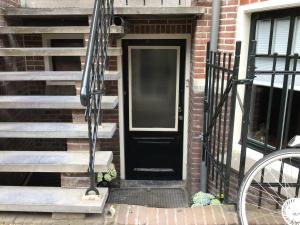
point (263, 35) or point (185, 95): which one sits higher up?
point (263, 35)

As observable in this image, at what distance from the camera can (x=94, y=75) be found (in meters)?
2.41

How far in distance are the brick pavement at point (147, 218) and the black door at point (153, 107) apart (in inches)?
87.5

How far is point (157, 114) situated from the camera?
4641mm

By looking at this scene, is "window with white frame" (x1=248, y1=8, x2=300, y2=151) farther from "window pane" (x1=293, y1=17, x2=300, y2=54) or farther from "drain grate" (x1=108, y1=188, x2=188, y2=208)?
"drain grate" (x1=108, y1=188, x2=188, y2=208)

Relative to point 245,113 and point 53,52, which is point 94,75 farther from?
point 245,113

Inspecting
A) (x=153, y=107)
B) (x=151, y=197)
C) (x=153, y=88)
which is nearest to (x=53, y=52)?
(x=153, y=88)

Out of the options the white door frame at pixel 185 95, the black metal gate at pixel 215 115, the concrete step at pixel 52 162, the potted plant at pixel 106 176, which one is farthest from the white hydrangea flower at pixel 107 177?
the concrete step at pixel 52 162

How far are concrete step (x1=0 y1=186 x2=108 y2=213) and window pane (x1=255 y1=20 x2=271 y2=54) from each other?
1.99 metres

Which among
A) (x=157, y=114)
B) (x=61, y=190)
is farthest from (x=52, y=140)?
(x=61, y=190)

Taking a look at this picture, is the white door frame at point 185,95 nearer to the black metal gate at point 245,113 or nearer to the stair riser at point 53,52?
the black metal gate at point 245,113

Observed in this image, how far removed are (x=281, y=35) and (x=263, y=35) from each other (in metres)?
0.23

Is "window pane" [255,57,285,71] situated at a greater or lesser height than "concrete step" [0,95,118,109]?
greater

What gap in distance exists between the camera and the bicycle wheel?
2027 mm

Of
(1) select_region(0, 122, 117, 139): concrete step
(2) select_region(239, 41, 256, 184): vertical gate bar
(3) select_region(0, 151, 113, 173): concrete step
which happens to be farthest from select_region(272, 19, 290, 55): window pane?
(3) select_region(0, 151, 113, 173): concrete step
